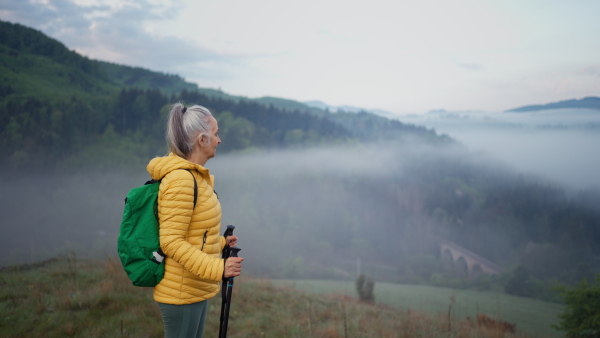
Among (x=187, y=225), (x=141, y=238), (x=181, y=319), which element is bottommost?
(x=181, y=319)

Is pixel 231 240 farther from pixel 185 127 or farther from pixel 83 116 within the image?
pixel 83 116

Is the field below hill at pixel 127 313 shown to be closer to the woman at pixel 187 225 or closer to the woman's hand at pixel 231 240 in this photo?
the woman's hand at pixel 231 240

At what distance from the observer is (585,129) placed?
89.1 meters

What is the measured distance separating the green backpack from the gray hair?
28 centimetres

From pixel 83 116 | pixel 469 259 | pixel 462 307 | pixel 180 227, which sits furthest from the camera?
pixel 469 259

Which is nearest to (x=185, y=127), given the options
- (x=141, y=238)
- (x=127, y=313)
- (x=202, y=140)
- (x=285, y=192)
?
(x=202, y=140)

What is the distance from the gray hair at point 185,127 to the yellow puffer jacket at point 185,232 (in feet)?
0.32

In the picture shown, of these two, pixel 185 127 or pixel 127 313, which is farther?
pixel 127 313

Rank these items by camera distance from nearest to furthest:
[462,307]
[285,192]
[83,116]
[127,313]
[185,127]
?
[185,127] < [127,313] < [462,307] < [83,116] < [285,192]

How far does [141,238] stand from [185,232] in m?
0.27

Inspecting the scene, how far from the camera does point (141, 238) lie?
2258mm

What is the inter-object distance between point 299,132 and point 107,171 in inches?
2696

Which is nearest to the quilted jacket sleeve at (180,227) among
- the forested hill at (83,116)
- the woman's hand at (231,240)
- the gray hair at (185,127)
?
the gray hair at (185,127)

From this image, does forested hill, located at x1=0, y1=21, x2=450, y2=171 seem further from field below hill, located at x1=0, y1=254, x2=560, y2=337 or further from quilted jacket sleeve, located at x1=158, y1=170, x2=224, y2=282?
quilted jacket sleeve, located at x1=158, y1=170, x2=224, y2=282
